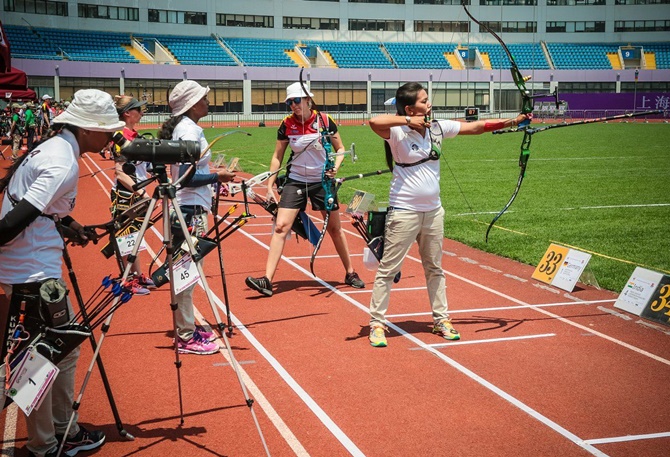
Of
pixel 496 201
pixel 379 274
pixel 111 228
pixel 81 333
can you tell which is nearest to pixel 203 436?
pixel 81 333

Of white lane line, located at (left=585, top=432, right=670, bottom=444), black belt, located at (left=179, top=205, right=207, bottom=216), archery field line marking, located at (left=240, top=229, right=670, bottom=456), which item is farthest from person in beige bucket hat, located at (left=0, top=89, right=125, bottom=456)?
white lane line, located at (left=585, top=432, right=670, bottom=444)

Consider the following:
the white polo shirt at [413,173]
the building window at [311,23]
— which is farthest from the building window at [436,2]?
the white polo shirt at [413,173]

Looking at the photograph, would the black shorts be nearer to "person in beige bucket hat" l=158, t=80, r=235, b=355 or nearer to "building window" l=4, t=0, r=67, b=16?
"person in beige bucket hat" l=158, t=80, r=235, b=355

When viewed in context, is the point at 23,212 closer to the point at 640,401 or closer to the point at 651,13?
the point at 640,401

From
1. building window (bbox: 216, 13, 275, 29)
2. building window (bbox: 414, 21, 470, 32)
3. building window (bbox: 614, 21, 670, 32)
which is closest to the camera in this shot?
building window (bbox: 216, 13, 275, 29)

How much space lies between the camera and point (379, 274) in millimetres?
6969

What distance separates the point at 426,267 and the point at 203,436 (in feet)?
9.53

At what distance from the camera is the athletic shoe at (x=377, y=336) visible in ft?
22.4

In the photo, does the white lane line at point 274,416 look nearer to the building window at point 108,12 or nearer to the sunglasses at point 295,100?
the sunglasses at point 295,100

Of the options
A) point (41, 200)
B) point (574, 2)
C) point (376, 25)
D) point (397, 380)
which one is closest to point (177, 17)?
point (376, 25)

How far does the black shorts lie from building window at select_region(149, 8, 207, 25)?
195 ft

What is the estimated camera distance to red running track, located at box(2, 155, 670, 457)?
16.1 ft

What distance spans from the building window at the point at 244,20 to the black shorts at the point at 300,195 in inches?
2395

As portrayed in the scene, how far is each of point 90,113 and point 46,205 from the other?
25.4 inches
